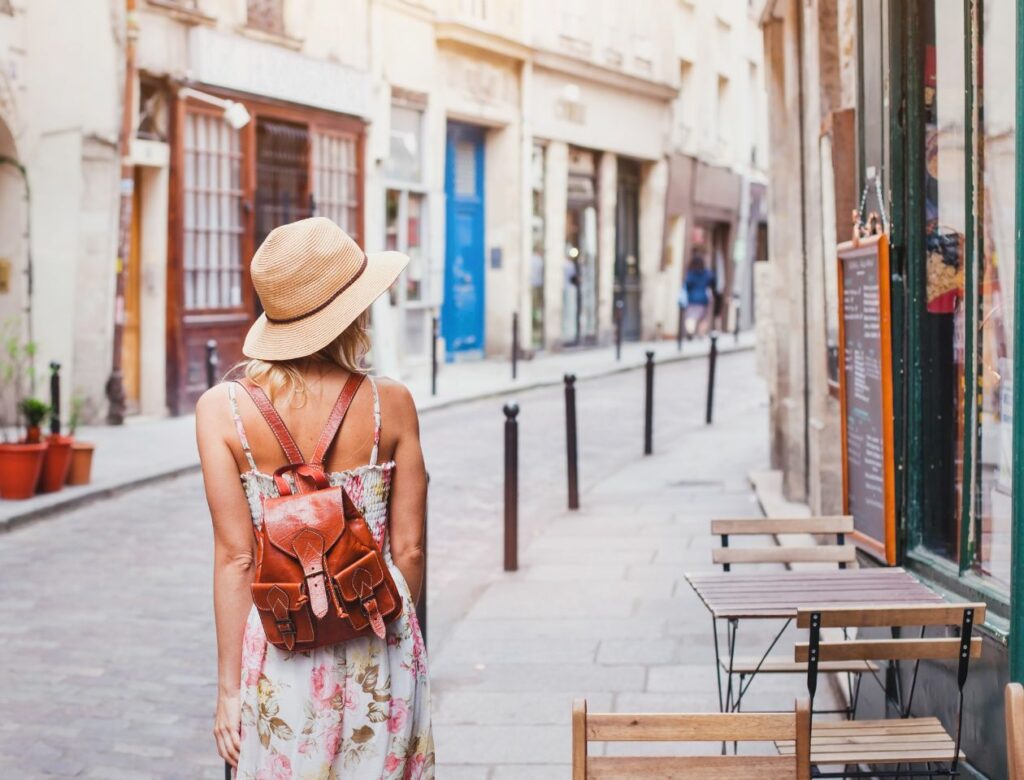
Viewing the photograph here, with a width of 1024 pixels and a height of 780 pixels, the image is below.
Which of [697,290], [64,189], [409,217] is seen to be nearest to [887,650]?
[64,189]

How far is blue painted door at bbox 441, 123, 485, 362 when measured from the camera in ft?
81.6

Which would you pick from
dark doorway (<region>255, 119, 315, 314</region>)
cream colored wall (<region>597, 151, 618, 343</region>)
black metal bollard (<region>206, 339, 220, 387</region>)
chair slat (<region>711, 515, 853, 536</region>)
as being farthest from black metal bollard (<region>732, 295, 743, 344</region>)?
chair slat (<region>711, 515, 853, 536</region>)

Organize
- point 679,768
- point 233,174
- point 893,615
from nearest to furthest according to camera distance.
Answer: point 679,768 < point 893,615 < point 233,174

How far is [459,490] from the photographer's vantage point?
12383 millimetres

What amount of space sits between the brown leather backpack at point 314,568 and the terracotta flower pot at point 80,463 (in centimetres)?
896

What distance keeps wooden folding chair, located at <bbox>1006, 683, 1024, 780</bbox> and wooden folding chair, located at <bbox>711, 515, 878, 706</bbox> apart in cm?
209

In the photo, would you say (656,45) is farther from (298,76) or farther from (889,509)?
(889,509)

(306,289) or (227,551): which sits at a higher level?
(306,289)

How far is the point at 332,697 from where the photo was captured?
3180mm

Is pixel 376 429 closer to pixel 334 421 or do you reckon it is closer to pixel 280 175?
pixel 334 421

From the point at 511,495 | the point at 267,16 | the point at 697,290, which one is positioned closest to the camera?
the point at 511,495

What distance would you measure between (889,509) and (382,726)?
9.66ft

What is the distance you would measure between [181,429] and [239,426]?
12.8m

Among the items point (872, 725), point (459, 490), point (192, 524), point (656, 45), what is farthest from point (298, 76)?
point (872, 725)
